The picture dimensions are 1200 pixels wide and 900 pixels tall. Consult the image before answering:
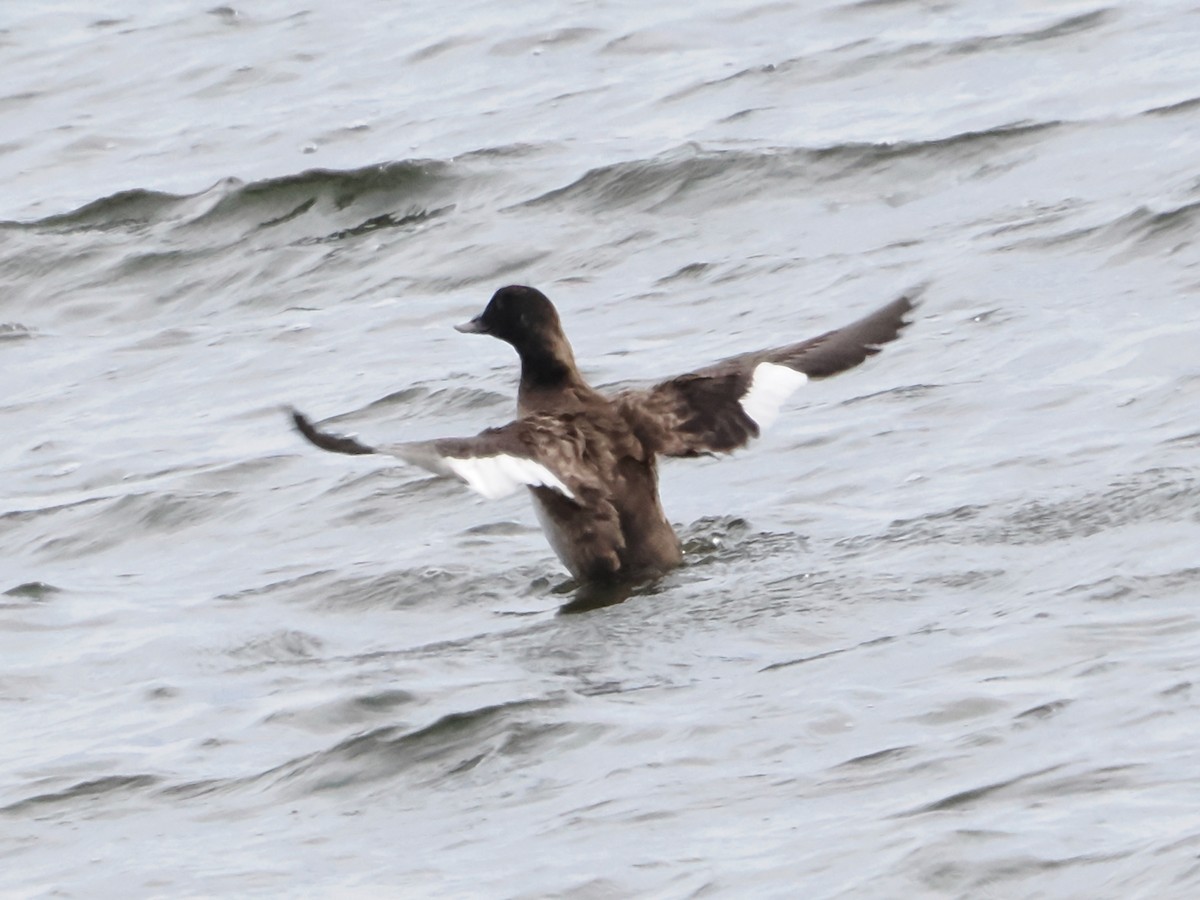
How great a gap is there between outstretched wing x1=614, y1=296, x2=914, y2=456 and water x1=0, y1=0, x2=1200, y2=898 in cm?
47

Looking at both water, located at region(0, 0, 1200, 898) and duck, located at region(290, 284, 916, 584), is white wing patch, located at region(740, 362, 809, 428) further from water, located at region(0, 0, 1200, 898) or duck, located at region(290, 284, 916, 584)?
water, located at region(0, 0, 1200, 898)

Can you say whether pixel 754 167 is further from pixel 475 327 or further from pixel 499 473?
pixel 499 473

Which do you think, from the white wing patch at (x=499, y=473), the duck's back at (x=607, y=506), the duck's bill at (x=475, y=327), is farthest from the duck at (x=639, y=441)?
the duck's bill at (x=475, y=327)

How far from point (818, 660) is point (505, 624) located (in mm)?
1603

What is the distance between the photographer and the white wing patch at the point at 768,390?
28.7 ft

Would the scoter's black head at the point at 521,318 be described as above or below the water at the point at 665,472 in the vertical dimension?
above

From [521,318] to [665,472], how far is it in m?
1.36

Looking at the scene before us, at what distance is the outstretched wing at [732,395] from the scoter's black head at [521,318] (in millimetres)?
601

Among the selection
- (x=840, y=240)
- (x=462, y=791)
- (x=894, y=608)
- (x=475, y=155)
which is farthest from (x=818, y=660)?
(x=475, y=155)

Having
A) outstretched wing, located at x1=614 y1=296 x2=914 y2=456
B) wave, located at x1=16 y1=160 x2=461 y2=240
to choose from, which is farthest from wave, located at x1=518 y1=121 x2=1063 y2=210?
outstretched wing, located at x1=614 y1=296 x2=914 y2=456

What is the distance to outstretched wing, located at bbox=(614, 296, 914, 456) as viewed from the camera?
8.72m

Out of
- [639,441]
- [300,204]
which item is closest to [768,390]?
[639,441]

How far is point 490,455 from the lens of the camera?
7961 mm

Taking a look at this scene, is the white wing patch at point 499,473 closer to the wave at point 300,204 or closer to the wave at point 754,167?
the wave at point 754,167
